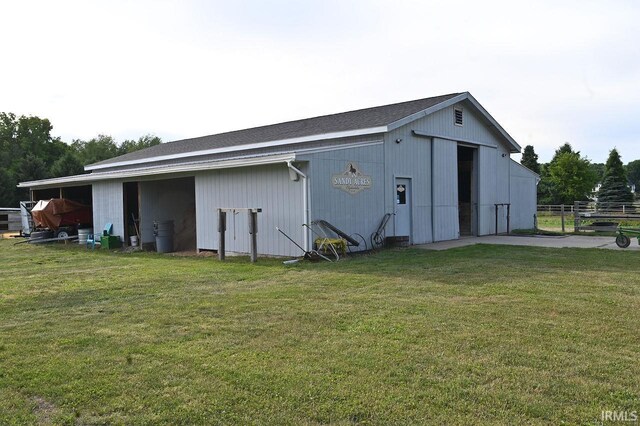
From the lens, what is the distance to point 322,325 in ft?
17.0

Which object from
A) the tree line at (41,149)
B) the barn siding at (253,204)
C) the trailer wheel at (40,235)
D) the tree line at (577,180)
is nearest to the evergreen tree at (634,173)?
the tree line at (577,180)

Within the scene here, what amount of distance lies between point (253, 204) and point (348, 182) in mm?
2389

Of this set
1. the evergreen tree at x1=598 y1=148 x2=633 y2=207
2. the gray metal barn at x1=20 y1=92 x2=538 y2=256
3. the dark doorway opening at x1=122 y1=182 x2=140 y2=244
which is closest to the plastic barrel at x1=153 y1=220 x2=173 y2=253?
the gray metal barn at x1=20 y1=92 x2=538 y2=256

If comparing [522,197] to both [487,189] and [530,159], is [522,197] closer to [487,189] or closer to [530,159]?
[487,189]

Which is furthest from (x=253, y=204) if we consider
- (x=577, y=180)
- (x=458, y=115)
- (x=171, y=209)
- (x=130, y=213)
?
(x=577, y=180)

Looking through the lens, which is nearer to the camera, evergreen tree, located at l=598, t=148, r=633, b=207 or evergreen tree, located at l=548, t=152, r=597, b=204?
evergreen tree, located at l=598, t=148, r=633, b=207

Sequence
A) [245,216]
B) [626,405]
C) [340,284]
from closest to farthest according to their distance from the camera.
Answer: [626,405] < [340,284] < [245,216]

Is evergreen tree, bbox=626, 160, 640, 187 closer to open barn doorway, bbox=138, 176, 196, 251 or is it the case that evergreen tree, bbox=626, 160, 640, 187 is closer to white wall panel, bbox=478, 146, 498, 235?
white wall panel, bbox=478, 146, 498, 235

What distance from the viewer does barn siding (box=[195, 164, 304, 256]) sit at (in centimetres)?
1147

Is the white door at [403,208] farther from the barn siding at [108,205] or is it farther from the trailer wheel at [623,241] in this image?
the barn siding at [108,205]

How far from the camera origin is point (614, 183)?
1479 inches

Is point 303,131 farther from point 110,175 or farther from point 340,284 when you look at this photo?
point 340,284

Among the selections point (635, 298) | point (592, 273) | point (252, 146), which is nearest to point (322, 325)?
point (635, 298)

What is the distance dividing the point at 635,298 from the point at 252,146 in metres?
13.6
